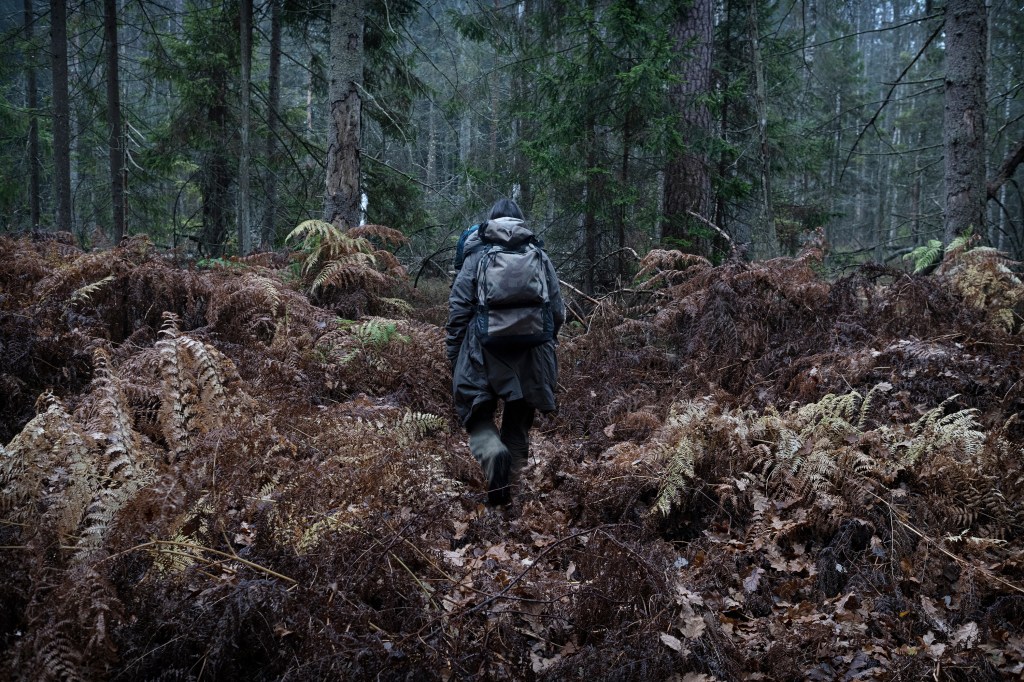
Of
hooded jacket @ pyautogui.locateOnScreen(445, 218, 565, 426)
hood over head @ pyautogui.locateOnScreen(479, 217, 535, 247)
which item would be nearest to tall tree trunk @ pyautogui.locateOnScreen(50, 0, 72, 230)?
hooded jacket @ pyautogui.locateOnScreen(445, 218, 565, 426)

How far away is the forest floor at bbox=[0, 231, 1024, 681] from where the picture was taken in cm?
266

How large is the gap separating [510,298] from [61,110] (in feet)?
39.2

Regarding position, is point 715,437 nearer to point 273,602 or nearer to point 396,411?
point 396,411

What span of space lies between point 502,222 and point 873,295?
435 cm

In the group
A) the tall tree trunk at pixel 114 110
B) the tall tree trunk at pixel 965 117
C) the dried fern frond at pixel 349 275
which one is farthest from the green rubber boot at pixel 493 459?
the tall tree trunk at pixel 114 110

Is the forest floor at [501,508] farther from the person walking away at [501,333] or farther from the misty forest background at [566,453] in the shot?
the person walking away at [501,333]

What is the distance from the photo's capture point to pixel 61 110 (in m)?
12.0

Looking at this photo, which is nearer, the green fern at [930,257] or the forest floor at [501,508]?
the forest floor at [501,508]

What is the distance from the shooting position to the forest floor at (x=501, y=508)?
266cm

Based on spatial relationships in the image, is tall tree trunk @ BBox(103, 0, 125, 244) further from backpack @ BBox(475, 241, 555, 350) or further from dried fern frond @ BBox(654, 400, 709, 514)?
dried fern frond @ BBox(654, 400, 709, 514)

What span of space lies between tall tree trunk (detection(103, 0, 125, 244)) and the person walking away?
9823 mm

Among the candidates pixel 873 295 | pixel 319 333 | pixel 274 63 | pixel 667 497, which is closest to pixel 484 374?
pixel 667 497

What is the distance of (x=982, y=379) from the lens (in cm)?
505

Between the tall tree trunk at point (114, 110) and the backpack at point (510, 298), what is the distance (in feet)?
33.0
